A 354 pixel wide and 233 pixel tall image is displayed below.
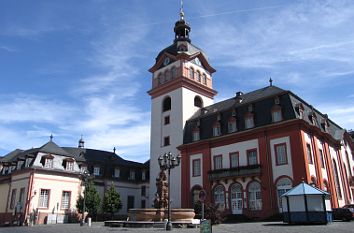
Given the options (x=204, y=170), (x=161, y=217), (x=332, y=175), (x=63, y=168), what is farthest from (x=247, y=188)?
(x=63, y=168)

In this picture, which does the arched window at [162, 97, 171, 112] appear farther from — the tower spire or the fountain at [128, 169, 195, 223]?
the fountain at [128, 169, 195, 223]

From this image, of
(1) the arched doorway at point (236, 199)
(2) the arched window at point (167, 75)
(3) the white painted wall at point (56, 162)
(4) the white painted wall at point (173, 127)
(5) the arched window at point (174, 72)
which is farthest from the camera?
(2) the arched window at point (167, 75)

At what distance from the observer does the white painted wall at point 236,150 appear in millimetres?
36781

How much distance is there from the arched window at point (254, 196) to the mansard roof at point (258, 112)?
6320 millimetres

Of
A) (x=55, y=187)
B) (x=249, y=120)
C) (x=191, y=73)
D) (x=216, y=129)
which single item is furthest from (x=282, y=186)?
(x=55, y=187)

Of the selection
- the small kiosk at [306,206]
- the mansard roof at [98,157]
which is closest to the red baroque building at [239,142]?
the small kiosk at [306,206]

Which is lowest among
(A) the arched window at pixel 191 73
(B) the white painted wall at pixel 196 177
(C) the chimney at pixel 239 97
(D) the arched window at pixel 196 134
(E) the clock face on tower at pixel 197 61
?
(B) the white painted wall at pixel 196 177

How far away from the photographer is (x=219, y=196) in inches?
1512

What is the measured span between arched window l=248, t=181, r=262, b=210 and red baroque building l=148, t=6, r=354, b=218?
0.10m

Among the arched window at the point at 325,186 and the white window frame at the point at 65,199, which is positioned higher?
the arched window at the point at 325,186

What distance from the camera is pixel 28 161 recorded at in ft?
144

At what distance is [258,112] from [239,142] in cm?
397

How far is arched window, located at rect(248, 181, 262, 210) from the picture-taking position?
1369 inches

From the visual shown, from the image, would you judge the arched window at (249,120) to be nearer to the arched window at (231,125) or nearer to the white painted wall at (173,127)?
the arched window at (231,125)
